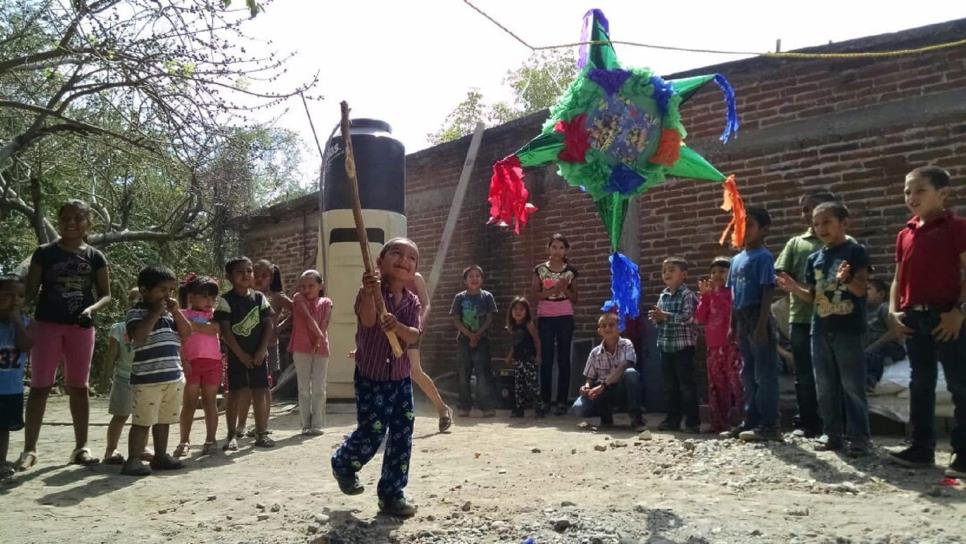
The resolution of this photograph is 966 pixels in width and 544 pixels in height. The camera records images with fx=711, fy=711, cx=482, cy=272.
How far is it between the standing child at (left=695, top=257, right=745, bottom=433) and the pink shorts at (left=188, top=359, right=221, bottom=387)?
3.65m

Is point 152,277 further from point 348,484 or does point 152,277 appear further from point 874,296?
point 874,296

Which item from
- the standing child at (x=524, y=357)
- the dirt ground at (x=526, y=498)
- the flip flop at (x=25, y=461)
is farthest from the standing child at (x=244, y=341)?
the standing child at (x=524, y=357)

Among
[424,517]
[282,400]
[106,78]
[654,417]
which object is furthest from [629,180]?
[282,400]

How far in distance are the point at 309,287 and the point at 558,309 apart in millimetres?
Result: 2344

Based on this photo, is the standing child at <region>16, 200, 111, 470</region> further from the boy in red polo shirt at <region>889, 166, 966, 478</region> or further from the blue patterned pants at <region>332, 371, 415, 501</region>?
the boy in red polo shirt at <region>889, 166, 966, 478</region>

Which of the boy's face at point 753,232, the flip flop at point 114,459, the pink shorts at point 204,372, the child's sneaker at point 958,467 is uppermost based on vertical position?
the boy's face at point 753,232

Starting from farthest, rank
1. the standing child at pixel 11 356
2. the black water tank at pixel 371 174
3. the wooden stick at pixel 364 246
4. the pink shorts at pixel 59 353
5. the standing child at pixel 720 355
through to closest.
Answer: the black water tank at pixel 371 174, the standing child at pixel 720 355, the pink shorts at pixel 59 353, the standing child at pixel 11 356, the wooden stick at pixel 364 246

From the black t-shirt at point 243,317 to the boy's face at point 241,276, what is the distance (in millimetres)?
77

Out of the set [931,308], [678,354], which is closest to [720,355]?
[678,354]

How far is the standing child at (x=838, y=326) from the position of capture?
412 cm

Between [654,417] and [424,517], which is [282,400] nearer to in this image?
[654,417]

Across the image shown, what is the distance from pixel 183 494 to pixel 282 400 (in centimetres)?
572

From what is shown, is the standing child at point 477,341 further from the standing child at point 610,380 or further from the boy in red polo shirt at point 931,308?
the boy in red polo shirt at point 931,308

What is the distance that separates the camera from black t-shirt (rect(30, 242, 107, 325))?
14.2ft
